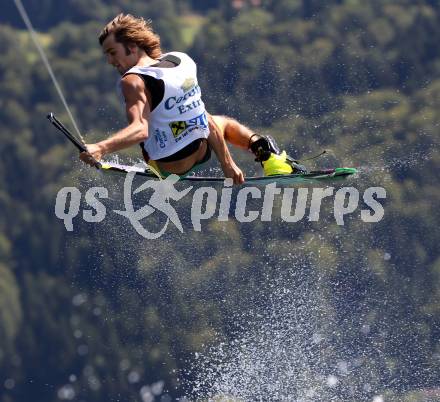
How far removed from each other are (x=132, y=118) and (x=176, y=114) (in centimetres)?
79

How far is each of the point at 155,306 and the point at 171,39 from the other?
1887 cm

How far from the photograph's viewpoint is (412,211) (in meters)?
35.9

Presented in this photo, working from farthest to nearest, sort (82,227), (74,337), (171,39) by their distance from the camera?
(171,39) < (74,337) < (82,227)

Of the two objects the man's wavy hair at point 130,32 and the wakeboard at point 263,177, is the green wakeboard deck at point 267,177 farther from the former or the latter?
the man's wavy hair at point 130,32

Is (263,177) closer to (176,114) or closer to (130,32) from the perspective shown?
(176,114)

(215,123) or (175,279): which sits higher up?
(215,123)

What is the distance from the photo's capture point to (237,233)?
112 feet

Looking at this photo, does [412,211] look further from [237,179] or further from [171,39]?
[237,179]

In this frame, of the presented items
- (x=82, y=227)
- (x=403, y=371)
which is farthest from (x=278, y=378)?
(x=82, y=227)

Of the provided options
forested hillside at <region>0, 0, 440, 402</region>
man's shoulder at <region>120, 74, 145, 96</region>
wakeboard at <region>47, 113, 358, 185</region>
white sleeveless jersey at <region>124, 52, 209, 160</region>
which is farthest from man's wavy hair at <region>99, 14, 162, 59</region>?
forested hillside at <region>0, 0, 440, 402</region>

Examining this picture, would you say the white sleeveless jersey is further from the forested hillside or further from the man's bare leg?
the forested hillside

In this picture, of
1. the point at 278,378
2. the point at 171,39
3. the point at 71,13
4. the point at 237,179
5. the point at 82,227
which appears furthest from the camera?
the point at 71,13

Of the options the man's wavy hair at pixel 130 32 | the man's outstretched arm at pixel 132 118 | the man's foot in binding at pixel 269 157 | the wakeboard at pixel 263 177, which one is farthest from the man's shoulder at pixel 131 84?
the man's foot in binding at pixel 269 157

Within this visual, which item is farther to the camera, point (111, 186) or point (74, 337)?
point (74, 337)
